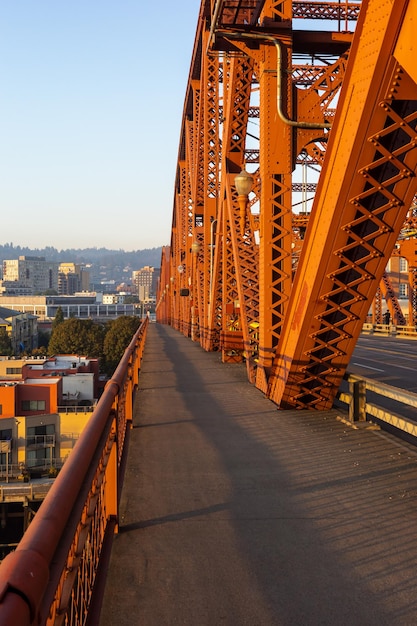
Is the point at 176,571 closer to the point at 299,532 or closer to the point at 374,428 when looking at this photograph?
the point at 299,532

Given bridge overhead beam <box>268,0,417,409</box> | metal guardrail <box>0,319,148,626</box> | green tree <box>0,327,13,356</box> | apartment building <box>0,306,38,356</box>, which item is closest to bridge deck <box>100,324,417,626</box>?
metal guardrail <box>0,319,148,626</box>

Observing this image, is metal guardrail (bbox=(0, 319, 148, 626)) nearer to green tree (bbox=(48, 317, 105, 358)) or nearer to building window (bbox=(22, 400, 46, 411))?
building window (bbox=(22, 400, 46, 411))

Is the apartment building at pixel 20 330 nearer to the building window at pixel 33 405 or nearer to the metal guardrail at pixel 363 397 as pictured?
the building window at pixel 33 405

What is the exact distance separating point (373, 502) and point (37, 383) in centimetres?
3794

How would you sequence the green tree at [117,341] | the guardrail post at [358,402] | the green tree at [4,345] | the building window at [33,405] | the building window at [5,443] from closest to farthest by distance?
1. the guardrail post at [358,402]
2. the building window at [5,443]
3. the building window at [33,405]
4. the green tree at [117,341]
5. the green tree at [4,345]

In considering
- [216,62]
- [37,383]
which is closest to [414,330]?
[216,62]

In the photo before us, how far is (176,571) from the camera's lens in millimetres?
3822

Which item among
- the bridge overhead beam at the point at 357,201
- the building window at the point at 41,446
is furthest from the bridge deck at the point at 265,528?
the building window at the point at 41,446

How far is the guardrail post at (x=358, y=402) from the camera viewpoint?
842 cm

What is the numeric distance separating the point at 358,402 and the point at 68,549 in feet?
22.9

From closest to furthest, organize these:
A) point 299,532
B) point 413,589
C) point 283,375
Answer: point 413,589, point 299,532, point 283,375

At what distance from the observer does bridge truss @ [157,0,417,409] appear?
5.65 m

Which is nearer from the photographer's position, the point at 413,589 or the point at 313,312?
the point at 413,589

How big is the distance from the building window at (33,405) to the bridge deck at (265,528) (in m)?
31.8
